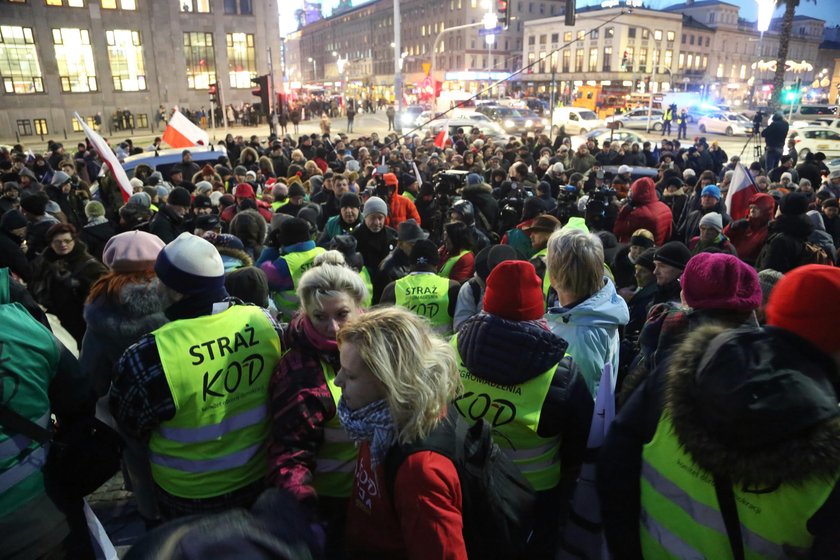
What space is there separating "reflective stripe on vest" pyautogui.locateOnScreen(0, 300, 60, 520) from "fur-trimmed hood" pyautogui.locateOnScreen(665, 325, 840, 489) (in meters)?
2.35

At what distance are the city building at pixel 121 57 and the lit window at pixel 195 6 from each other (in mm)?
73

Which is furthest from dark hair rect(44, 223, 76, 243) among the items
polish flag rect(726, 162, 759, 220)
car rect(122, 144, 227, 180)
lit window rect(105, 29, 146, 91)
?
lit window rect(105, 29, 146, 91)

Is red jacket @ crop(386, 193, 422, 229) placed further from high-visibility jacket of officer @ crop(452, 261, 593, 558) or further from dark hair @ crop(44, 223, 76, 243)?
high-visibility jacket of officer @ crop(452, 261, 593, 558)

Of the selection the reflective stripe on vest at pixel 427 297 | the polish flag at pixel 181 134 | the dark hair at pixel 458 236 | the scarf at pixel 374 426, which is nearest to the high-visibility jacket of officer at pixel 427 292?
the reflective stripe on vest at pixel 427 297

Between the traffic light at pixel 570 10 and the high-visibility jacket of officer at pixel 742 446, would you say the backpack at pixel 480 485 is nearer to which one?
the high-visibility jacket of officer at pixel 742 446

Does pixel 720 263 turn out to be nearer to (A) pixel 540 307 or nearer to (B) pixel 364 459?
(A) pixel 540 307

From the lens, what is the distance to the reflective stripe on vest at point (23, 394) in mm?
1960

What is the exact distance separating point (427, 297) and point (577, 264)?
1.43 metres

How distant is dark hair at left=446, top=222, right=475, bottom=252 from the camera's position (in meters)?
5.20

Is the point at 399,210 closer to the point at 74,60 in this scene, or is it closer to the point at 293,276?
the point at 293,276

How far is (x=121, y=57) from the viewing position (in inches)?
1577

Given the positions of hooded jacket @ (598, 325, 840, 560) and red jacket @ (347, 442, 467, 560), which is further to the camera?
red jacket @ (347, 442, 467, 560)

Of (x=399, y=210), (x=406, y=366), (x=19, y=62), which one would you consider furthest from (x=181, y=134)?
(x=19, y=62)

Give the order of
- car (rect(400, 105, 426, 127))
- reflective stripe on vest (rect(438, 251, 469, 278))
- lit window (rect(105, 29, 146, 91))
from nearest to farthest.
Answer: reflective stripe on vest (rect(438, 251, 469, 278))
car (rect(400, 105, 426, 127))
lit window (rect(105, 29, 146, 91))
